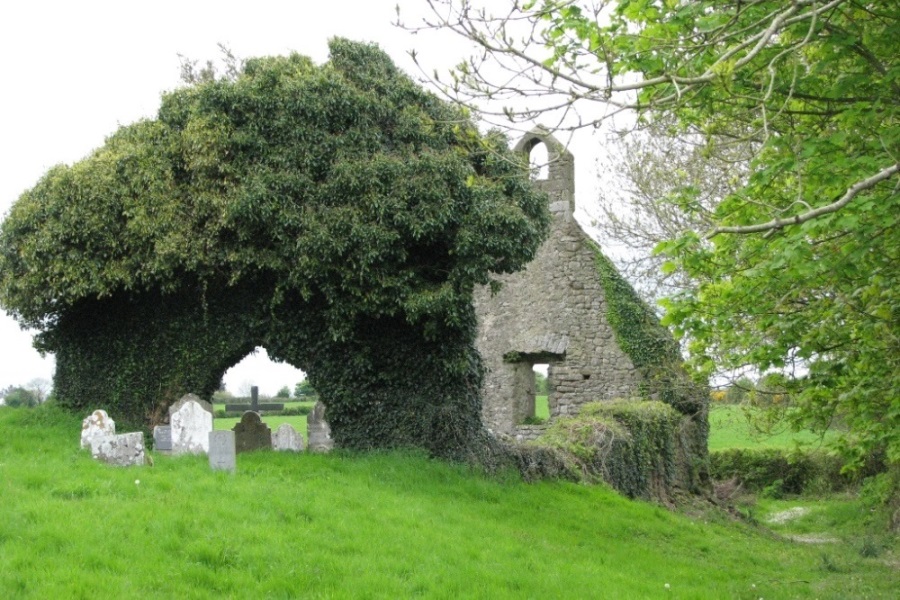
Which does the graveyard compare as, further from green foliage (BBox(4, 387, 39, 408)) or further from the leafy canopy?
green foliage (BBox(4, 387, 39, 408))

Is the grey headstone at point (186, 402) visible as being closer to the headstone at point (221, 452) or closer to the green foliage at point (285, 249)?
the green foliage at point (285, 249)

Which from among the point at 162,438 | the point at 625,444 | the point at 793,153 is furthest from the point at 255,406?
the point at 793,153

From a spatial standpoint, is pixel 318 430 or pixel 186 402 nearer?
pixel 186 402

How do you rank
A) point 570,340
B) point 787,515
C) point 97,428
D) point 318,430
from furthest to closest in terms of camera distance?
point 787,515 < point 570,340 < point 318,430 < point 97,428

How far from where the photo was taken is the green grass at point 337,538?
26.7 feet

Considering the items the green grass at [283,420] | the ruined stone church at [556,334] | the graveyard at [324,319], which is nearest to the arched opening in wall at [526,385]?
the ruined stone church at [556,334]

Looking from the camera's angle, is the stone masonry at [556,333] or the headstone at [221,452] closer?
the headstone at [221,452]

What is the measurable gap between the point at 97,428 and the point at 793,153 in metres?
9.04

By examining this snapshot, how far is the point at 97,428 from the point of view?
39.0ft

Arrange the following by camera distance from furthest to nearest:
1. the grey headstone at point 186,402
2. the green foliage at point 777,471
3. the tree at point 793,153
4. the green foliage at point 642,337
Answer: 1. the green foliage at point 777,471
2. the green foliage at point 642,337
3. the grey headstone at point 186,402
4. the tree at point 793,153

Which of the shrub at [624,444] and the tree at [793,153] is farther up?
the tree at [793,153]

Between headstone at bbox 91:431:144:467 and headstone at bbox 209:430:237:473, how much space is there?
0.88 m

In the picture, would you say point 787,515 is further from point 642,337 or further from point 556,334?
point 556,334

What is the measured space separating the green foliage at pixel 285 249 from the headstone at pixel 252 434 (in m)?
2.02
